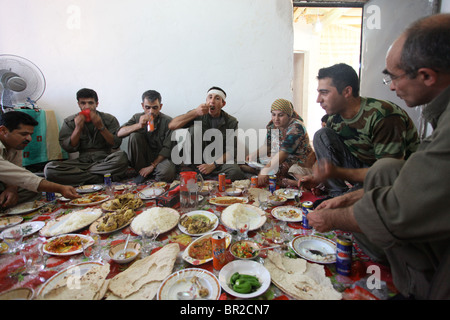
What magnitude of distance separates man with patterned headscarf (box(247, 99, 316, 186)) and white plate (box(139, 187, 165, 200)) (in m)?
1.26

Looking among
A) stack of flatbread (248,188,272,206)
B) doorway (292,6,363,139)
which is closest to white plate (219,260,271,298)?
stack of flatbread (248,188,272,206)

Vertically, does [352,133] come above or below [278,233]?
above

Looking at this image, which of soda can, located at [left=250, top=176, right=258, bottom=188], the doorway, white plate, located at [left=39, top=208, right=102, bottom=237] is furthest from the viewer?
the doorway

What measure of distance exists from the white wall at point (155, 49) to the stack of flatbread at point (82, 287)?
138 inches

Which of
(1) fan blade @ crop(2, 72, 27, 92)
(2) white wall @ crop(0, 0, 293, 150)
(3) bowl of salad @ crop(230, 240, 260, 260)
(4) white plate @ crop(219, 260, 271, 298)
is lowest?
(4) white plate @ crop(219, 260, 271, 298)

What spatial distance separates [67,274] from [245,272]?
1052mm

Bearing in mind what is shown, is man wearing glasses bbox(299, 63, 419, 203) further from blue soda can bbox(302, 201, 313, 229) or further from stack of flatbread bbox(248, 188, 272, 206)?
stack of flatbread bbox(248, 188, 272, 206)

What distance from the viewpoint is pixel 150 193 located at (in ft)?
8.59

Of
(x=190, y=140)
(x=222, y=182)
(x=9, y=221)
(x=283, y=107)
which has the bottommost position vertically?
(x=9, y=221)

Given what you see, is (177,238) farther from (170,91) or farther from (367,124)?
(170,91)

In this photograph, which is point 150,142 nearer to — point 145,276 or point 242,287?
point 145,276

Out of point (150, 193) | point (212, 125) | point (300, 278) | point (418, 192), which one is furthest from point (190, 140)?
point (418, 192)

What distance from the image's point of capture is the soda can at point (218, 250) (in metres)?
1.31

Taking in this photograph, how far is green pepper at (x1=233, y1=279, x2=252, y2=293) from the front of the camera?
114cm
